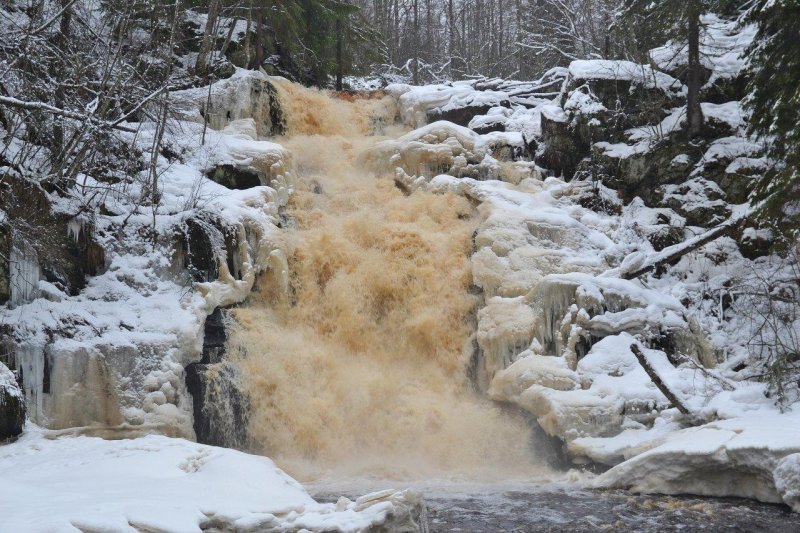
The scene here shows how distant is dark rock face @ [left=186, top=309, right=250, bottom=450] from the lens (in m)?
8.91

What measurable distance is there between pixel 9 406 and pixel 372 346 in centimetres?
500

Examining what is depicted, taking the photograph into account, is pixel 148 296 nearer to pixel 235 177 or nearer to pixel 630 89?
pixel 235 177

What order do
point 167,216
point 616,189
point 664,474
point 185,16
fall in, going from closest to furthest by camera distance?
point 664,474 < point 167,216 < point 616,189 < point 185,16

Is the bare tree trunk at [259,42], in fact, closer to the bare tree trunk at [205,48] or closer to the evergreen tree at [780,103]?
the bare tree trunk at [205,48]

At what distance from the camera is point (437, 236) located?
12.0 m

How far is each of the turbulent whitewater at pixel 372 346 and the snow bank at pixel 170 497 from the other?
312cm

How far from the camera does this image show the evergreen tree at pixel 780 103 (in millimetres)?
8867

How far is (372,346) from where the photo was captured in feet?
34.4

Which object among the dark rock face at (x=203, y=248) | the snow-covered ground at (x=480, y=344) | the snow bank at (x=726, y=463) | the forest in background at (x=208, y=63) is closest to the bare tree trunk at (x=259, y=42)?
the forest in background at (x=208, y=63)

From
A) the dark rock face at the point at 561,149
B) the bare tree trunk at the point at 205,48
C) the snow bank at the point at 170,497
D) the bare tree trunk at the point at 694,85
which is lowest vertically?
the snow bank at the point at 170,497

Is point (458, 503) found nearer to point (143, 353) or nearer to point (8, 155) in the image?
point (143, 353)

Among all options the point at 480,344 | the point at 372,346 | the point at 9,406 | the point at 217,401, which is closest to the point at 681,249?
the point at 480,344

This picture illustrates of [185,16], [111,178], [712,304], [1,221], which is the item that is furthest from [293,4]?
[712,304]

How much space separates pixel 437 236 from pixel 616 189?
3999 millimetres
